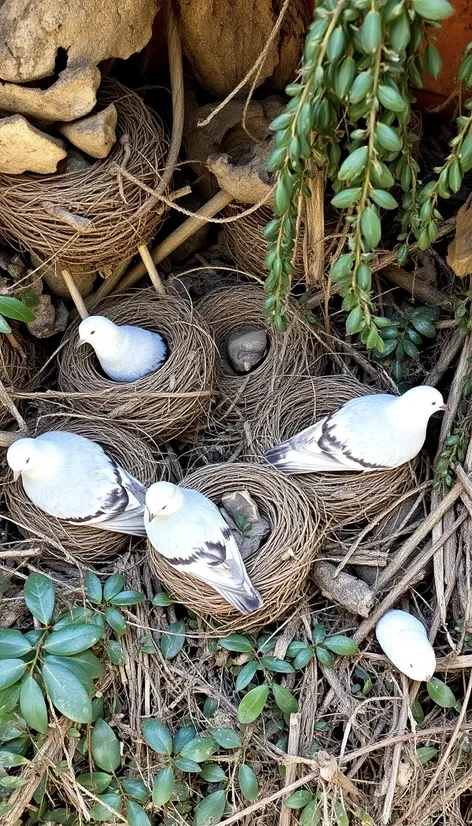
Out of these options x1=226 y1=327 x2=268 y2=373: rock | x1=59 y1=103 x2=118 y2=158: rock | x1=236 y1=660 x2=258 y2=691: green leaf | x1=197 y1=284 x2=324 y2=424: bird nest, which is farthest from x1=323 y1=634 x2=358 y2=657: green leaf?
x1=59 y1=103 x2=118 y2=158: rock

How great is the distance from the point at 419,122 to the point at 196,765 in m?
1.54

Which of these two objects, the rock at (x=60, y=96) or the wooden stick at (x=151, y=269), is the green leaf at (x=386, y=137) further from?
the wooden stick at (x=151, y=269)

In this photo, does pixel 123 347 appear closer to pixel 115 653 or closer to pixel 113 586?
pixel 113 586

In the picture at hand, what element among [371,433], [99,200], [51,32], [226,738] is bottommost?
[226,738]

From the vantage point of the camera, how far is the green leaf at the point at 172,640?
1.57 meters

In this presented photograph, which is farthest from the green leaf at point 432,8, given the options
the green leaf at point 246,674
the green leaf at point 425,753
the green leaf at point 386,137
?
the green leaf at point 425,753

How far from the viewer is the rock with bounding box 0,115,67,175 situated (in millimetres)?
1476

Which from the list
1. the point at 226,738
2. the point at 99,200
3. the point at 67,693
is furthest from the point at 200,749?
the point at 99,200

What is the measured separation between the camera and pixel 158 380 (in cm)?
177

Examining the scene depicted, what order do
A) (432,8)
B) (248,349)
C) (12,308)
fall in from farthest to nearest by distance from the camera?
(248,349)
(12,308)
(432,8)

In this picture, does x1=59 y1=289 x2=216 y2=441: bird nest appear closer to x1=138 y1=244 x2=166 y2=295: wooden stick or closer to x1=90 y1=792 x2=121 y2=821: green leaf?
x1=138 y1=244 x2=166 y2=295: wooden stick

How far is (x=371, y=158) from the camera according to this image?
1063mm

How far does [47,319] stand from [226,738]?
109 centimetres

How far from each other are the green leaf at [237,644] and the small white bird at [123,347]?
67 cm
